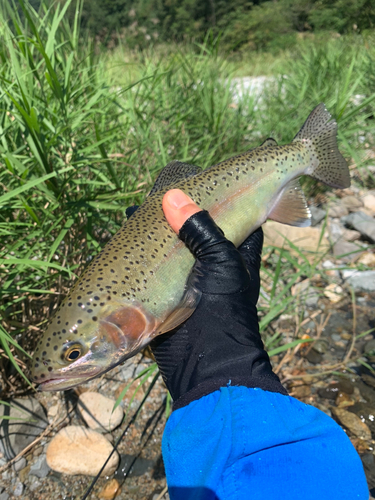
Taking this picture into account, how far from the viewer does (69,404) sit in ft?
8.62

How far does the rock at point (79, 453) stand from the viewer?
7.50ft

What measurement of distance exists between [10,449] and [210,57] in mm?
5090

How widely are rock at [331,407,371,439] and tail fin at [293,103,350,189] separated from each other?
5.72 ft

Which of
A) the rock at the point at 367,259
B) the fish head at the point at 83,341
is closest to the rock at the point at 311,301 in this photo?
the rock at the point at 367,259

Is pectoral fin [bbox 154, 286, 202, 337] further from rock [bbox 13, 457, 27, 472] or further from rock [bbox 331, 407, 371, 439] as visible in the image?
rock [bbox 331, 407, 371, 439]

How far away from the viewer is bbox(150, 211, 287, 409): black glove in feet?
5.51

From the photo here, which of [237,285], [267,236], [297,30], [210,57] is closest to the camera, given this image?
[237,285]

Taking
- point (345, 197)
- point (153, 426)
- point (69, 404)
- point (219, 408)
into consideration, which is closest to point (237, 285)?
point (219, 408)

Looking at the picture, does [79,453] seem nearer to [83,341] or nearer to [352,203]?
[83,341]

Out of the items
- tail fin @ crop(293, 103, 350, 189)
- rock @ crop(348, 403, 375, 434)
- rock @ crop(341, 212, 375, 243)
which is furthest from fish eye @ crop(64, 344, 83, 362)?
rock @ crop(341, 212, 375, 243)

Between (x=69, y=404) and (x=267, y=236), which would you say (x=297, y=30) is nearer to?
(x=267, y=236)

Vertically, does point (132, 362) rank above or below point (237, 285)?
below

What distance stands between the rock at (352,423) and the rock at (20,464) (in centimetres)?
226

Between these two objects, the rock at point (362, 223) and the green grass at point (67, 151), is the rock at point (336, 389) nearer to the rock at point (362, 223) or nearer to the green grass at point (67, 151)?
the green grass at point (67, 151)
